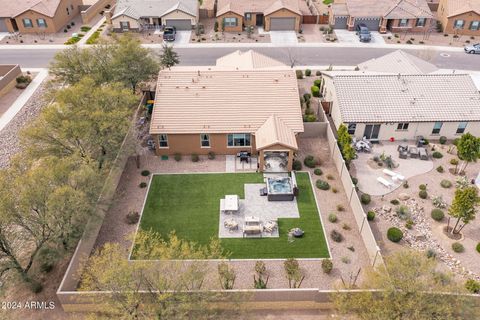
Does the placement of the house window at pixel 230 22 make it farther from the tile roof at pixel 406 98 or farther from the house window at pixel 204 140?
the house window at pixel 204 140

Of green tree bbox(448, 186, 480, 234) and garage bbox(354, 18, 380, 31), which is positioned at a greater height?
garage bbox(354, 18, 380, 31)

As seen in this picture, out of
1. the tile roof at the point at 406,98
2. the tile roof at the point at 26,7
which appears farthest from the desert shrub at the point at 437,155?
the tile roof at the point at 26,7

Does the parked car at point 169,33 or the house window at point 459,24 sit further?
the house window at point 459,24

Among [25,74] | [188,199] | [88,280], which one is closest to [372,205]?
[188,199]

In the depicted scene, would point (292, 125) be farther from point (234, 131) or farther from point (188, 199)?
point (188, 199)

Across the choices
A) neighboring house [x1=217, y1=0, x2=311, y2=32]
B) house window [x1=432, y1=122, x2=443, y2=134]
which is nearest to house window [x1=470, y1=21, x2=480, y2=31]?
neighboring house [x1=217, y1=0, x2=311, y2=32]

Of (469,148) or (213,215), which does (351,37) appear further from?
(213,215)

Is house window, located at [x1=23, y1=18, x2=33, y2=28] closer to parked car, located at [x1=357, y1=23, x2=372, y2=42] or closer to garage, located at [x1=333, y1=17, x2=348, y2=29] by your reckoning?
garage, located at [x1=333, y1=17, x2=348, y2=29]
